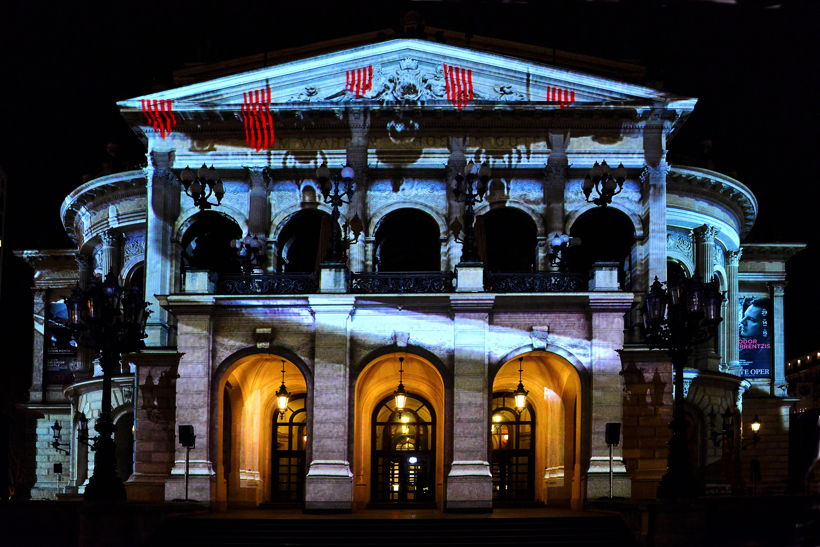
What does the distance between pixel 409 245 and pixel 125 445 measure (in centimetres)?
1399

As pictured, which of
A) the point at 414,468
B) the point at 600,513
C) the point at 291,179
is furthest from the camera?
the point at 291,179

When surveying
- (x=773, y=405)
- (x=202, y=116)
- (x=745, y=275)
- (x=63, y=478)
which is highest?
(x=202, y=116)

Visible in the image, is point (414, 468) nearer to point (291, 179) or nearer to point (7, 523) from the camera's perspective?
point (291, 179)

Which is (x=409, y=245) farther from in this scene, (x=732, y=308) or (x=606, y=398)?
(x=732, y=308)

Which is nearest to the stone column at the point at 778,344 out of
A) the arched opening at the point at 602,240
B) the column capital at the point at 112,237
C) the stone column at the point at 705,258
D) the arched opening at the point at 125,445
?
the stone column at the point at 705,258

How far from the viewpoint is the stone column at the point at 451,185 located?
144 ft

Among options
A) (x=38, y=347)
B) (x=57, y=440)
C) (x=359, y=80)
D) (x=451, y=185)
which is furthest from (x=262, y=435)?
(x=38, y=347)

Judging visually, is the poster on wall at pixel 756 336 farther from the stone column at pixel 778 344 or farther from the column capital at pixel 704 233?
the column capital at pixel 704 233

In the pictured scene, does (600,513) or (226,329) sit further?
(226,329)

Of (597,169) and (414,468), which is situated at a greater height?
(597,169)

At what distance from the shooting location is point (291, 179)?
148 feet

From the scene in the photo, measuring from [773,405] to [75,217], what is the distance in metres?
32.6

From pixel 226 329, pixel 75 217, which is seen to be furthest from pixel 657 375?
pixel 75 217

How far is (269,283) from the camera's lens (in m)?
39.2
